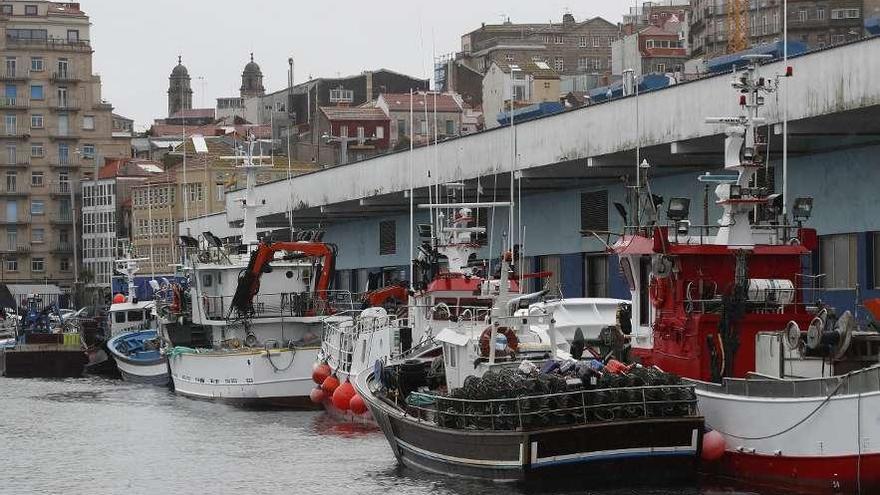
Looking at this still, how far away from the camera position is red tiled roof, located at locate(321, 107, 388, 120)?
123 metres

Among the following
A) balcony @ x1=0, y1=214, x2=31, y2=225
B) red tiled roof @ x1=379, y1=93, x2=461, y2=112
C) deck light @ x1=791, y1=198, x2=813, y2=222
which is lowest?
deck light @ x1=791, y1=198, x2=813, y2=222

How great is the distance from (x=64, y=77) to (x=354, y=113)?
29.4m

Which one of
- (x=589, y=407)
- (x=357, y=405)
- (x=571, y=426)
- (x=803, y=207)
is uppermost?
(x=803, y=207)

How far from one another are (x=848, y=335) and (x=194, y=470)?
14.0 m

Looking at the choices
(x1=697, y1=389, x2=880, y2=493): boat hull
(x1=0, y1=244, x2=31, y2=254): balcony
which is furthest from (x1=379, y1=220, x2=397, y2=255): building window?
(x1=0, y1=244, x2=31, y2=254): balcony

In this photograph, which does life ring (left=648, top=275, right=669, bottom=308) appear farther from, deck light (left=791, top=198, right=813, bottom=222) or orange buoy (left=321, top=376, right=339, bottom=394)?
orange buoy (left=321, top=376, right=339, bottom=394)

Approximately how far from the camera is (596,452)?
1079 inches

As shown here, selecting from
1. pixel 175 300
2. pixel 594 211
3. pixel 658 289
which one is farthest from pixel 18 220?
pixel 658 289

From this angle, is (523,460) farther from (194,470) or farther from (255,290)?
(255,290)

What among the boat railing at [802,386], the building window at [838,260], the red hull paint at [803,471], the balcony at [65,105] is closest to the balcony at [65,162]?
the balcony at [65,105]

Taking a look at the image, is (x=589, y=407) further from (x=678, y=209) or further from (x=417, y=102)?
(x=417, y=102)

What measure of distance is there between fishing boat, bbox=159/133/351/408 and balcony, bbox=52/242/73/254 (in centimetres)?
8911

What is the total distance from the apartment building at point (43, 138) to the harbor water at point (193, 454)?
293ft

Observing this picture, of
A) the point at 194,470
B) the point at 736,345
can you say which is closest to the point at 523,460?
the point at 736,345
